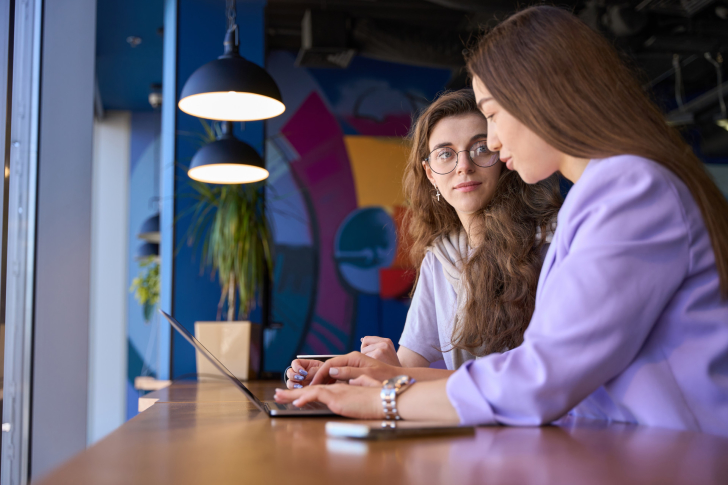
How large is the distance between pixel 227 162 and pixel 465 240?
5.15 ft

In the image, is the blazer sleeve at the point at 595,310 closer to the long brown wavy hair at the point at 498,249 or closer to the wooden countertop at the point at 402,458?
the wooden countertop at the point at 402,458

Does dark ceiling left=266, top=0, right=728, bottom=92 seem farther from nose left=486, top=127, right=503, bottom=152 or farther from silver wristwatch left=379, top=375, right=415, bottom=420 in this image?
silver wristwatch left=379, top=375, right=415, bottom=420

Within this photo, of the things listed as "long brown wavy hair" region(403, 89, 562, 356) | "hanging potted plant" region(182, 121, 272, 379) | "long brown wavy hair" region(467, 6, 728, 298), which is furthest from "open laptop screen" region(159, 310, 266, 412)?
"hanging potted plant" region(182, 121, 272, 379)

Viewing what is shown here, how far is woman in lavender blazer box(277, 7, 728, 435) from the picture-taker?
35.3 inches

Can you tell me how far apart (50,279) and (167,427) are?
194 centimetres

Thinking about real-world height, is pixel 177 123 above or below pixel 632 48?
below

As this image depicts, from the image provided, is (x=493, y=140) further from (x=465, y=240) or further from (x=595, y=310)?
(x=465, y=240)

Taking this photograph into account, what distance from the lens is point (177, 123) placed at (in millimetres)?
4195

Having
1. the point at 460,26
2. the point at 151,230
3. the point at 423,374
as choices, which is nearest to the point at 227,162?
the point at 423,374

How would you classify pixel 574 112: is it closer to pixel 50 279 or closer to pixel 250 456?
pixel 250 456

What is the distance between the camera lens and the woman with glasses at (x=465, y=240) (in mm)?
1833

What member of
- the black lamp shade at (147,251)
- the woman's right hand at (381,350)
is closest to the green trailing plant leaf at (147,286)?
the black lamp shade at (147,251)

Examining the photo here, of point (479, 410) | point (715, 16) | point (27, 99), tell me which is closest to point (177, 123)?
point (27, 99)

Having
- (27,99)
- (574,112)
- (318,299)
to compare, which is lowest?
(318,299)
